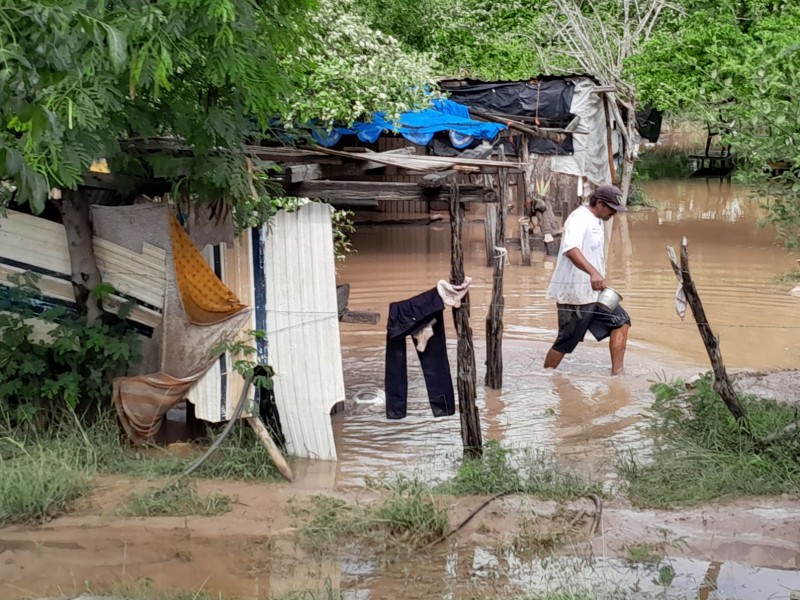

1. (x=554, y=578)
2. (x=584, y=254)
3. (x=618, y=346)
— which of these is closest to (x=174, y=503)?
(x=554, y=578)

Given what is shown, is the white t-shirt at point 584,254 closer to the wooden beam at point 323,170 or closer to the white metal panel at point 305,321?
the wooden beam at point 323,170

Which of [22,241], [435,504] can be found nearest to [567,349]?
[435,504]

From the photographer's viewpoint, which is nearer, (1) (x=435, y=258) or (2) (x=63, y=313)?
(2) (x=63, y=313)

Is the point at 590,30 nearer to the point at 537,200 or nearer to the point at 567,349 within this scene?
the point at 537,200

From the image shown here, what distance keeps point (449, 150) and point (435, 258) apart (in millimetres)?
1758

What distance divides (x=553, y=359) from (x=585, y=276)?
1092 mm

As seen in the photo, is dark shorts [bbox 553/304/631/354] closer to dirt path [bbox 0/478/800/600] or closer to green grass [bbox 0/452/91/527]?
dirt path [bbox 0/478/800/600]

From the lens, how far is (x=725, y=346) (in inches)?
424

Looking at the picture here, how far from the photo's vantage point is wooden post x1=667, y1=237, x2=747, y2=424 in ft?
21.3

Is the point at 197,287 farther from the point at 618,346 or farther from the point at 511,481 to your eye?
the point at 618,346

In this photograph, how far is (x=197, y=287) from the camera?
6824mm

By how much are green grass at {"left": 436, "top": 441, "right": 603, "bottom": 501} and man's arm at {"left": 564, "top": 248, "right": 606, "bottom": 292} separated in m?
2.12

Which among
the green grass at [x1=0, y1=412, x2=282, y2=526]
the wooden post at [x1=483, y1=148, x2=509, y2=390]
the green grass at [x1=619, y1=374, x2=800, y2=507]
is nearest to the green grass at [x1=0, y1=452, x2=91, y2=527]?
the green grass at [x1=0, y1=412, x2=282, y2=526]

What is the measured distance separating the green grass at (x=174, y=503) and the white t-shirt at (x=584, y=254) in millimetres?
3845
